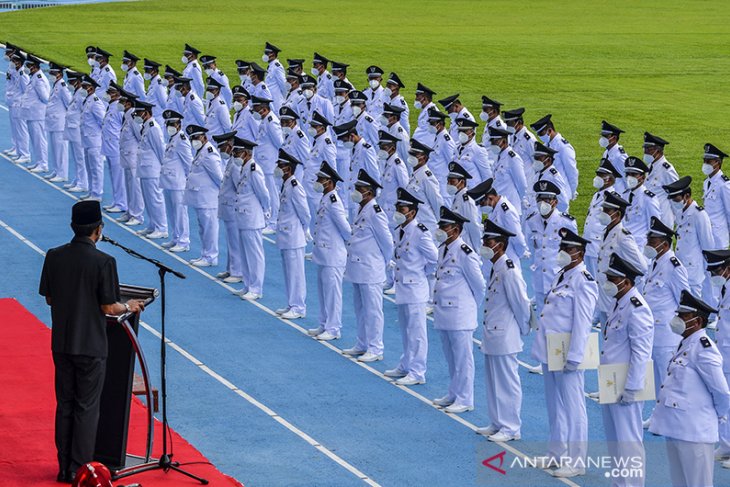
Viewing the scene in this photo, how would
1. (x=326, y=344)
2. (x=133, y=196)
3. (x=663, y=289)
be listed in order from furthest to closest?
(x=133, y=196) → (x=326, y=344) → (x=663, y=289)

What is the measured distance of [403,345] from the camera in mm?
15031

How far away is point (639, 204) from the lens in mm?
16594

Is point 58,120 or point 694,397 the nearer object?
point 694,397

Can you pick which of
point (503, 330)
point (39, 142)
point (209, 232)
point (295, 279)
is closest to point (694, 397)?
point (503, 330)

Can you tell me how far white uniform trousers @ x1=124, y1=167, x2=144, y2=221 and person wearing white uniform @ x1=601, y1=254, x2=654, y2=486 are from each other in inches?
433

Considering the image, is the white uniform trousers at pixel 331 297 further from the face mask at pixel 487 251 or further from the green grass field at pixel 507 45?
the green grass field at pixel 507 45

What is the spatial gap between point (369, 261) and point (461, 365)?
2.15 meters

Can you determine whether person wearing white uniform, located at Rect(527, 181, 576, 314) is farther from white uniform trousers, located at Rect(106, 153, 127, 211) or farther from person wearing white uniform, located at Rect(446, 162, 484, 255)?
white uniform trousers, located at Rect(106, 153, 127, 211)

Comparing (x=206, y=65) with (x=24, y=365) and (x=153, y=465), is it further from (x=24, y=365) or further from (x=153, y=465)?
(x=153, y=465)

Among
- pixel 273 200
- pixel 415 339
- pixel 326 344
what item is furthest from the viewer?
pixel 273 200

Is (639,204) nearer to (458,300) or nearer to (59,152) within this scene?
(458,300)

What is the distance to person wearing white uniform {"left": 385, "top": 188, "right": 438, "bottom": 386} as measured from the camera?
571 inches

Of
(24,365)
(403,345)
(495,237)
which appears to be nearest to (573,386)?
(495,237)

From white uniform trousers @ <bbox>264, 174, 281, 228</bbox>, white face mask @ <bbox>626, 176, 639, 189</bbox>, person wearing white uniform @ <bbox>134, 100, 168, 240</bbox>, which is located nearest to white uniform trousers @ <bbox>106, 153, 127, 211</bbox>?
person wearing white uniform @ <bbox>134, 100, 168, 240</bbox>
